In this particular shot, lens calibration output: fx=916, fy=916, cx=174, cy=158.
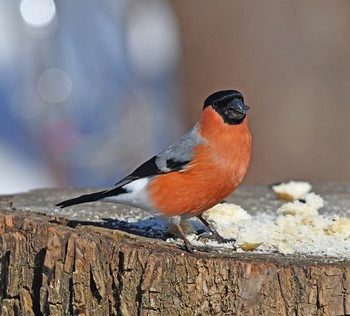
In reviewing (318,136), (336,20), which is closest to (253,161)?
(318,136)

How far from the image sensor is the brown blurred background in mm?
7141

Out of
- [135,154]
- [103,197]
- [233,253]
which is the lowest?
[233,253]

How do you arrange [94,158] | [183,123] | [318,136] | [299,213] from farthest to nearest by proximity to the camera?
[94,158], [183,123], [318,136], [299,213]

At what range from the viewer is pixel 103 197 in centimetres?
430

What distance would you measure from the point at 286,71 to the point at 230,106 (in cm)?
317

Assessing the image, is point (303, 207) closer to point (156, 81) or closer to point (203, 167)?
point (203, 167)

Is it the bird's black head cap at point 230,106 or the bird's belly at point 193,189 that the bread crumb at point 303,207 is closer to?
the bird's belly at point 193,189

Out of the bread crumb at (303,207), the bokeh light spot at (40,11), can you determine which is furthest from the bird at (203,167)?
the bokeh light spot at (40,11)

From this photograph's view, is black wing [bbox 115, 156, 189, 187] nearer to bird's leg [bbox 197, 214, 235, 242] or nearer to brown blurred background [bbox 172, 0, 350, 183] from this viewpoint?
bird's leg [bbox 197, 214, 235, 242]

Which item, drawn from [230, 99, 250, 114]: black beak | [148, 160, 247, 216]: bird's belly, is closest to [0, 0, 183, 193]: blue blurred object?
[148, 160, 247, 216]: bird's belly

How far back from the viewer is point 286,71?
7227 mm

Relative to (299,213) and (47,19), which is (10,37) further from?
(299,213)

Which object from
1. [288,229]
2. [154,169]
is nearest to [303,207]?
[288,229]

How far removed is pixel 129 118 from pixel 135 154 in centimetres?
→ 45
